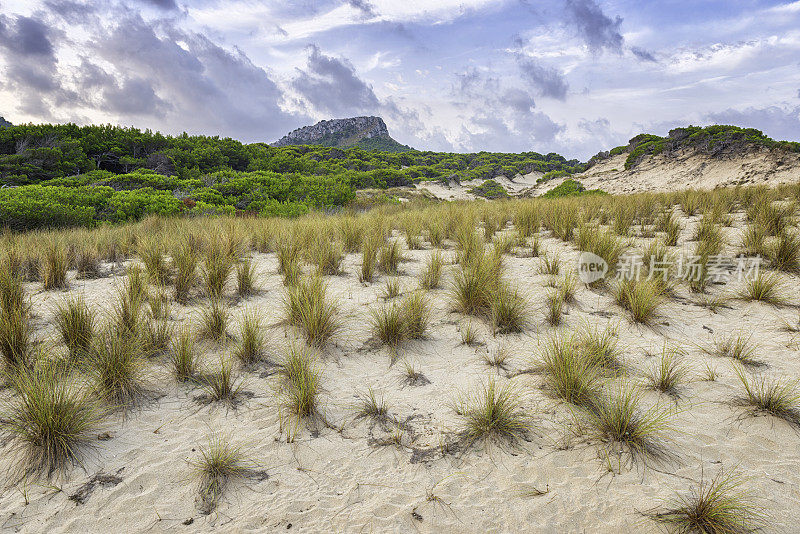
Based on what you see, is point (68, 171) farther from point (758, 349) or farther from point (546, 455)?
point (758, 349)

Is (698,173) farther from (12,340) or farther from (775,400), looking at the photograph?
(12,340)

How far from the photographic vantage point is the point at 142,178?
15.8 metres

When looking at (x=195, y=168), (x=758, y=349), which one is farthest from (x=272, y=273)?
(x=195, y=168)

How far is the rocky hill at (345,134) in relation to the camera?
304ft

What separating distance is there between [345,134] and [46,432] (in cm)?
10300

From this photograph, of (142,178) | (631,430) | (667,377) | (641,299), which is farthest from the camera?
(142,178)

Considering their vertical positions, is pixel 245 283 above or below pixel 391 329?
above

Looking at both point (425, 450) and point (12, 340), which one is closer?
point (425, 450)

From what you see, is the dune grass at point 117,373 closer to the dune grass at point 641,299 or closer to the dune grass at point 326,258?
the dune grass at point 326,258

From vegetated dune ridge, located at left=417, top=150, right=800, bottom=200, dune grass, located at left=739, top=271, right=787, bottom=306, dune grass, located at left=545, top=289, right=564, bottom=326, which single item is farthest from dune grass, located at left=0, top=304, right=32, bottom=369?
vegetated dune ridge, located at left=417, top=150, right=800, bottom=200

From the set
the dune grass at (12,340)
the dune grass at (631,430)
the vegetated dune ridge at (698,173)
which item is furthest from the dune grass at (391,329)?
the vegetated dune ridge at (698,173)

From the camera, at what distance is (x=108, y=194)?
12547 mm

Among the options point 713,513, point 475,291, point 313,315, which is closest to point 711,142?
point 475,291

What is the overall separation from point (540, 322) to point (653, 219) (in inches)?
236
